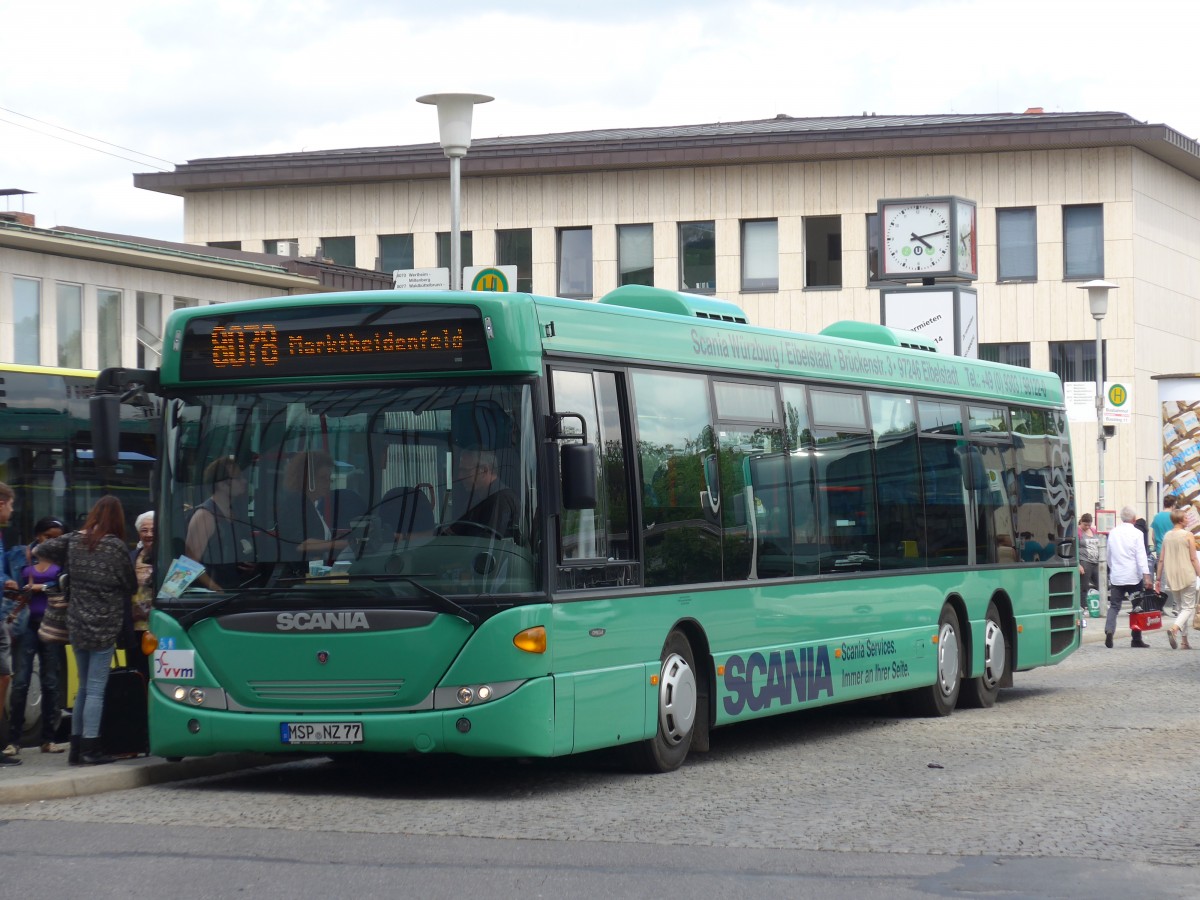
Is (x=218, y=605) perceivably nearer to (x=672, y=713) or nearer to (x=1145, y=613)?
(x=672, y=713)

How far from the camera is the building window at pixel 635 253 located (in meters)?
55.5

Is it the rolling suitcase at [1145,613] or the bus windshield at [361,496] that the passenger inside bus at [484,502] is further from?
the rolling suitcase at [1145,613]

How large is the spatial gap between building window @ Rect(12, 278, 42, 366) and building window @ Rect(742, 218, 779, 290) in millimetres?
21288

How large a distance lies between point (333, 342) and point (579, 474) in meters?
1.67

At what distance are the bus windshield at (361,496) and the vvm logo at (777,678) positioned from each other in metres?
2.75

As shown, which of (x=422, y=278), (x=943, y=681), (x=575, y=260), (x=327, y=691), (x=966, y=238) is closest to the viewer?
(x=327, y=691)

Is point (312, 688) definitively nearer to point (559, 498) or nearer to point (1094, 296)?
point (559, 498)

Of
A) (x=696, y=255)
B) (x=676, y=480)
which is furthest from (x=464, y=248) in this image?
(x=676, y=480)

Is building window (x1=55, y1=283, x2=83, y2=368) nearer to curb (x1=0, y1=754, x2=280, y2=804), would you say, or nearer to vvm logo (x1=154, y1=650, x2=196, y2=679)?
curb (x1=0, y1=754, x2=280, y2=804)

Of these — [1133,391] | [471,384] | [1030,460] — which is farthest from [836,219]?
[471,384]

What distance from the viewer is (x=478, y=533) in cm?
1163

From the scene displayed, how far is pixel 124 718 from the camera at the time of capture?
1316 centimetres

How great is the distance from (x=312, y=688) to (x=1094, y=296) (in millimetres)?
25094

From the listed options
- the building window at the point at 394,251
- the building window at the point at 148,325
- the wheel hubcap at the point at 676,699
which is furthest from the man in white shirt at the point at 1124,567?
the building window at the point at 394,251
